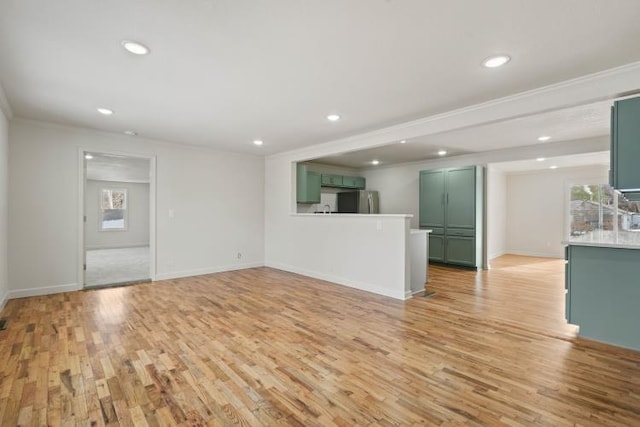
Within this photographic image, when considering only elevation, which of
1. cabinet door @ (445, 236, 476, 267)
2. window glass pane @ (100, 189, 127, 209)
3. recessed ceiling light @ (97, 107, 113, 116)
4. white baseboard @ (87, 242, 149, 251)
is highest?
recessed ceiling light @ (97, 107, 113, 116)

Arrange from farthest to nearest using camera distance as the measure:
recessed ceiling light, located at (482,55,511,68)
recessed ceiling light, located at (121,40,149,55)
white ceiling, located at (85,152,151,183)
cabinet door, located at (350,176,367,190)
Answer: cabinet door, located at (350,176,367,190), white ceiling, located at (85,152,151,183), recessed ceiling light, located at (482,55,511,68), recessed ceiling light, located at (121,40,149,55)

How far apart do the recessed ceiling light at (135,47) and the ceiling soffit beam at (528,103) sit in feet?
9.99

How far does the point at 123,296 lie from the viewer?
429cm

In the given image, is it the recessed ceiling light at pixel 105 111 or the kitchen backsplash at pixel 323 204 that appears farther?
the kitchen backsplash at pixel 323 204

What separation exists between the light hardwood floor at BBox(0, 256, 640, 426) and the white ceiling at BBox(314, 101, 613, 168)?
243cm

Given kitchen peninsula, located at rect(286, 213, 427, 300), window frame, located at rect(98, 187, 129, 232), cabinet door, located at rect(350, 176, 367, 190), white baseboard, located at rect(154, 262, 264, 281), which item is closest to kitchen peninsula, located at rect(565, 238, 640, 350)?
kitchen peninsula, located at rect(286, 213, 427, 300)

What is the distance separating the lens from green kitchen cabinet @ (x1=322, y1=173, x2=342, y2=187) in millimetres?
7336

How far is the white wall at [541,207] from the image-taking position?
24.7 feet

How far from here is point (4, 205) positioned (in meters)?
3.84

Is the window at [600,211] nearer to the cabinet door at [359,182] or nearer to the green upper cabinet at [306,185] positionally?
the cabinet door at [359,182]

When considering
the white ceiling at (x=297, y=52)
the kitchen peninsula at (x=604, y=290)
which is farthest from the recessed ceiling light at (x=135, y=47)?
the kitchen peninsula at (x=604, y=290)

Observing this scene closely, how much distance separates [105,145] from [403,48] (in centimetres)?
478

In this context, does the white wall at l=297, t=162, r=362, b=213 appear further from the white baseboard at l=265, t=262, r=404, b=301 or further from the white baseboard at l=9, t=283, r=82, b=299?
the white baseboard at l=9, t=283, r=82, b=299

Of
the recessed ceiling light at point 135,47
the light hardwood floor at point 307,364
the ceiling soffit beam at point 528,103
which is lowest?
the light hardwood floor at point 307,364
